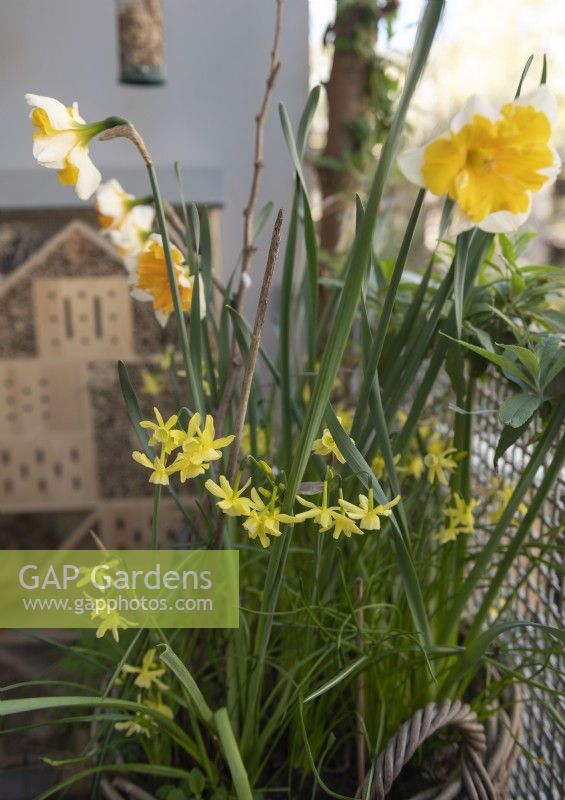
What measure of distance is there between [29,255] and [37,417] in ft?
1.00

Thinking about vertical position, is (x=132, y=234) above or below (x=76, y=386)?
above

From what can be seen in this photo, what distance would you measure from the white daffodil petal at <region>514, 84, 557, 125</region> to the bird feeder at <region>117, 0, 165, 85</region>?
858 millimetres

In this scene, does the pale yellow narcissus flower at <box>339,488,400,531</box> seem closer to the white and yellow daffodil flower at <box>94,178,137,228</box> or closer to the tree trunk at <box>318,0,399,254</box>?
the white and yellow daffodil flower at <box>94,178,137,228</box>

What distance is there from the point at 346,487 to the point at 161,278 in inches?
8.9

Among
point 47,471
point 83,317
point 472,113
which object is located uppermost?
point 472,113

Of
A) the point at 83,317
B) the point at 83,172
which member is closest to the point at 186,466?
the point at 83,172

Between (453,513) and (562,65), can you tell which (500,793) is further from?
(562,65)

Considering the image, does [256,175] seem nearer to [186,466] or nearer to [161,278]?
[161,278]

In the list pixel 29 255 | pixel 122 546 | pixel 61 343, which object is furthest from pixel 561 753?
pixel 29 255

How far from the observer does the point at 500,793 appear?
1.95 feet

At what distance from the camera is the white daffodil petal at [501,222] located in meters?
0.44

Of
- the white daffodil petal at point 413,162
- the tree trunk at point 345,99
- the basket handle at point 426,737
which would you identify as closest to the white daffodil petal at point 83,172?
the white daffodil petal at point 413,162

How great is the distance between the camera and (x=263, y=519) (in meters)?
0.45

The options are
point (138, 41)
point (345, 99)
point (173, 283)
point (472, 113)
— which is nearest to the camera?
point (472, 113)
